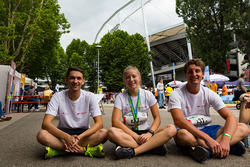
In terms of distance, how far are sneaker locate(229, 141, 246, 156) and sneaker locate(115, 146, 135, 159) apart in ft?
4.29

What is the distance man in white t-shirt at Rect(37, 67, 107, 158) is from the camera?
2.47 m

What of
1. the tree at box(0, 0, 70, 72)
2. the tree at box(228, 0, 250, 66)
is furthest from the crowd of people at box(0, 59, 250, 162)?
the tree at box(228, 0, 250, 66)

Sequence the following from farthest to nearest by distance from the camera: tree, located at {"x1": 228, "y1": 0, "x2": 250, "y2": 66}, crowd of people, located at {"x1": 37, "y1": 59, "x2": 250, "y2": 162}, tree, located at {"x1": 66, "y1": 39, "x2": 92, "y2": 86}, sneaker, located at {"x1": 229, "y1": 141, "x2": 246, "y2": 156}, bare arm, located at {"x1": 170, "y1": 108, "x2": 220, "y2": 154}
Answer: tree, located at {"x1": 66, "y1": 39, "x2": 92, "y2": 86}, tree, located at {"x1": 228, "y1": 0, "x2": 250, "y2": 66}, sneaker, located at {"x1": 229, "y1": 141, "x2": 246, "y2": 156}, crowd of people, located at {"x1": 37, "y1": 59, "x2": 250, "y2": 162}, bare arm, located at {"x1": 170, "y1": 108, "x2": 220, "y2": 154}

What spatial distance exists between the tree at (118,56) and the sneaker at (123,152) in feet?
86.3

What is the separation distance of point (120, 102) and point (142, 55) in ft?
96.9

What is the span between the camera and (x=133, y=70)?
2.84m

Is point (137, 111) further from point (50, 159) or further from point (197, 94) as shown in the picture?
point (50, 159)

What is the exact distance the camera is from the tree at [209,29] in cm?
1859

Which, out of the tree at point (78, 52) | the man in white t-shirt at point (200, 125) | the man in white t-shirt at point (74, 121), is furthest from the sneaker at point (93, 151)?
the tree at point (78, 52)

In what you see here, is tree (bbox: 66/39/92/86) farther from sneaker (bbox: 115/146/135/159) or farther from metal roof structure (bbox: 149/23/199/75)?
sneaker (bbox: 115/146/135/159)

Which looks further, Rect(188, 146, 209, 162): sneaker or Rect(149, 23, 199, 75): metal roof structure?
Rect(149, 23, 199, 75): metal roof structure

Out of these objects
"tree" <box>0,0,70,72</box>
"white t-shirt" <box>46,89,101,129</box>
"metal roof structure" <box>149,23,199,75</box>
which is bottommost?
"white t-shirt" <box>46,89,101,129</box>

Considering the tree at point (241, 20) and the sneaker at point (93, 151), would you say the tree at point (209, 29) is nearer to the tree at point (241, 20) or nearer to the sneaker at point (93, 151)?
the tree at point (241, 20)

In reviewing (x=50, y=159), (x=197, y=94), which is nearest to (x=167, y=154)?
(x=197, y=94)
